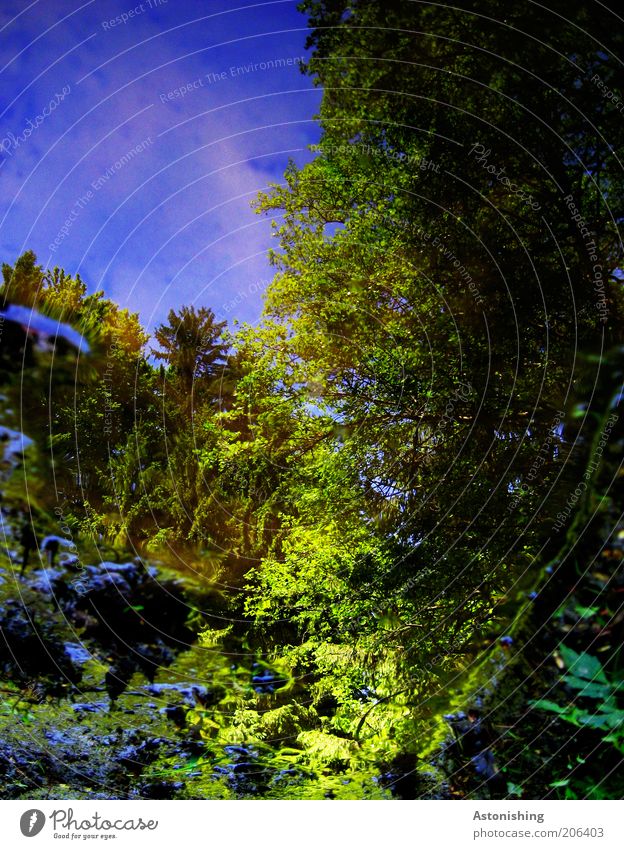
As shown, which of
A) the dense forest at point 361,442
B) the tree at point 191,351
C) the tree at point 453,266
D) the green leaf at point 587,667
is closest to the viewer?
the green leaf at point 587,667

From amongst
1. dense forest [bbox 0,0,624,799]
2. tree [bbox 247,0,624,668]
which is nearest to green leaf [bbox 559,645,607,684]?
dense forest [bbox 0,0,624,799]

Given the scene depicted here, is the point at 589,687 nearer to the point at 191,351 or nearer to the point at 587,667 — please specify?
the point at 587,667

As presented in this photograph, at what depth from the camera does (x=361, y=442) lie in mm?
5379

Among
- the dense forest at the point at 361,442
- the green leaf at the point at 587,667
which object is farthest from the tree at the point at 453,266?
the green leaf at the point at 587,667

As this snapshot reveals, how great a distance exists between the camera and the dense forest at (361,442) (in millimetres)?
4223

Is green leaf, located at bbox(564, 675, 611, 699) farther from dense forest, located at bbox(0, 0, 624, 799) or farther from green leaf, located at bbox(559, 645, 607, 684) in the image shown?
dense forest, located at bbox(0, 0, 624, 799)

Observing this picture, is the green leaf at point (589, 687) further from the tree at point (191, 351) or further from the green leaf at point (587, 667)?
the tree at point (191, 351)

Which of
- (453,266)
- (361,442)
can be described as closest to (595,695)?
(361,442)

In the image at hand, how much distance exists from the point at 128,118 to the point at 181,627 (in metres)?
4.08

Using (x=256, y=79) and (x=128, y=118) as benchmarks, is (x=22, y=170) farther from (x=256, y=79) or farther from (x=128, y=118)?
(x=256, y=79)

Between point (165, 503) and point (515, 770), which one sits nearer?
point (515, 770)

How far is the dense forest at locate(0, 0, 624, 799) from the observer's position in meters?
4.22

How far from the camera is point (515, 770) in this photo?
3631 mm

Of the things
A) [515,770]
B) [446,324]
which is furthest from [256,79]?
[515,770]
